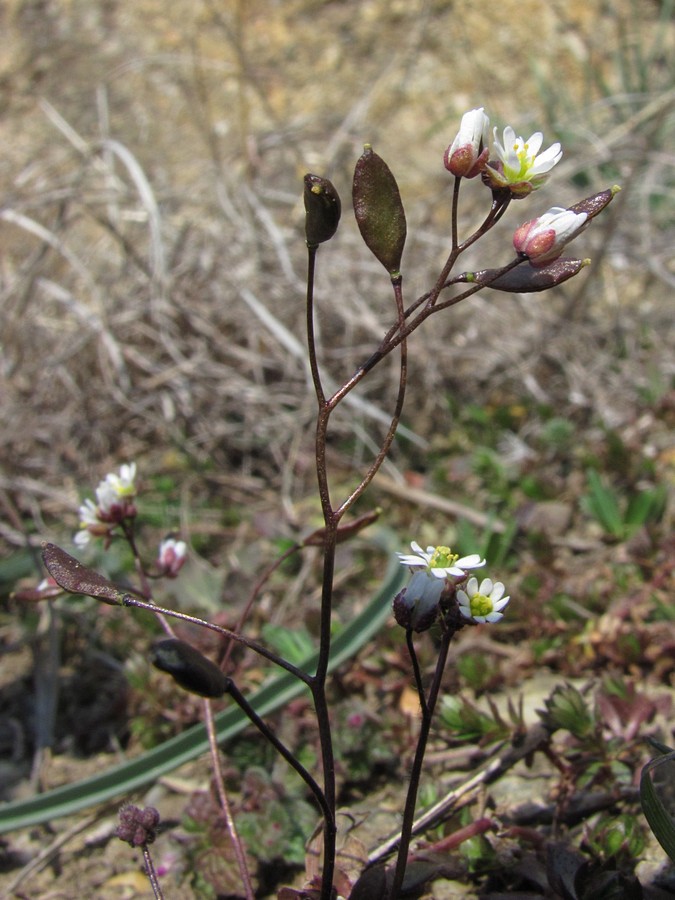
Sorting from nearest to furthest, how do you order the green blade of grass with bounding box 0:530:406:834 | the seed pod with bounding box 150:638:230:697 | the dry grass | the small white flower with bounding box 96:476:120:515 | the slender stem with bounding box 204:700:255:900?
the seed pod with bounding box 150:638:230:697 < the slender stem with bounding box 204:700:255:900 < the small white flower with bounding box 96:476:120:515 < the green blade of grass with bounding box 0:530:406:834 < the dry grass

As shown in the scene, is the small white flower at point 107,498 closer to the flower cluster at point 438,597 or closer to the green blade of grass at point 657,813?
the flower cluster at point 438,597

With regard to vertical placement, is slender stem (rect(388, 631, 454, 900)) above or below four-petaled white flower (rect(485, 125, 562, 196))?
below

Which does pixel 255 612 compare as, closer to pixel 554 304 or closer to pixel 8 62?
pixel 554 304

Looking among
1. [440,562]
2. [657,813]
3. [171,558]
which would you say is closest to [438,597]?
[440,562]

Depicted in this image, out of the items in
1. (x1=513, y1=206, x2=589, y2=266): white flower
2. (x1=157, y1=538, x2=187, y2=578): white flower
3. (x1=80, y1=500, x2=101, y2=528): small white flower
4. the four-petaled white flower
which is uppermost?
the four-petaled white flower

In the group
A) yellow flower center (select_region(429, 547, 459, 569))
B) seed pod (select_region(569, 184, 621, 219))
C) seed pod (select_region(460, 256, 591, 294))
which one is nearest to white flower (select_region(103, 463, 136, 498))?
yellow flower center (select_region(429, 547, 459, 569))

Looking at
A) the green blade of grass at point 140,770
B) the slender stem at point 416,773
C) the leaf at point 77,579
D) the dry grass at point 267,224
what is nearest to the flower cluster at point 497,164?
the slender stem at point 416,773

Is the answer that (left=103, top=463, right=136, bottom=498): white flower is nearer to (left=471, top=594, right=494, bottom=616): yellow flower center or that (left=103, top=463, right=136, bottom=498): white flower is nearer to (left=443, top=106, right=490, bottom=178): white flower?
(left=471, top=594, right=494, bottom=616): yellow flower center
